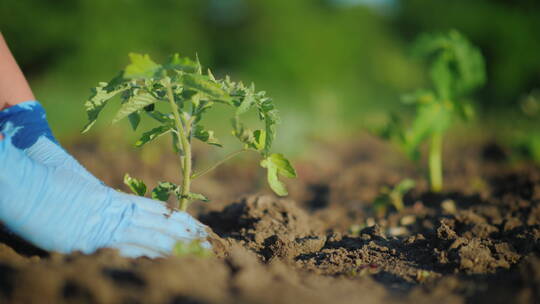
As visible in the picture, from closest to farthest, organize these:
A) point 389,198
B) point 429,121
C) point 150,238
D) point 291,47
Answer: point 150,238 → point 389,198 → point 429,121 → point 291,47

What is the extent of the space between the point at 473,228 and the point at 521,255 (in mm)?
355

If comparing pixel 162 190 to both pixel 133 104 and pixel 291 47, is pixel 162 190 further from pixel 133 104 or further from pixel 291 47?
pixel 291 47

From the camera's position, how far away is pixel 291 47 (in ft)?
47.4

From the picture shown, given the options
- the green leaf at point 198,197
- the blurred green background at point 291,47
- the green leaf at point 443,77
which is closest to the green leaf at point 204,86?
the green leaf at point 198,197

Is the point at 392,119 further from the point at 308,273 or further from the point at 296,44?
the point at 296,44

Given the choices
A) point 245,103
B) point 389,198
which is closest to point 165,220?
point 245,103

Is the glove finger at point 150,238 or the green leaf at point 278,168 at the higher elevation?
the green leaf at point 278,168

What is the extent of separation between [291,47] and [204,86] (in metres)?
13.2

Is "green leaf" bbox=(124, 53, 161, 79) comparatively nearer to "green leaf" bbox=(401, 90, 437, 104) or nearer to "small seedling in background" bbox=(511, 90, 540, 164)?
"green leaf" bbox=(401, 90, 437, 104)

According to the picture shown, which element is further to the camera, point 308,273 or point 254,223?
point 254,223

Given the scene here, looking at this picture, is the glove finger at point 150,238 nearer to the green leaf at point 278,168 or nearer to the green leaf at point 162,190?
the green leaf at point 162,190

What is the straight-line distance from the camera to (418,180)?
3908mm

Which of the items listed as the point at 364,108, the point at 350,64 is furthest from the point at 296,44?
the point at 364,108

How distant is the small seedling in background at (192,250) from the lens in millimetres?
1610
